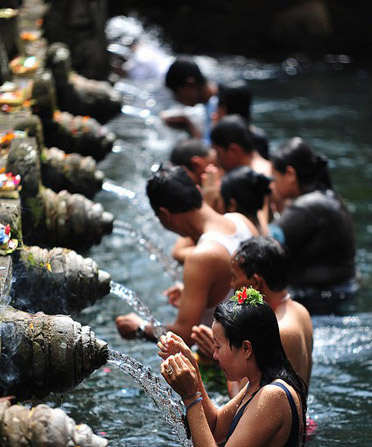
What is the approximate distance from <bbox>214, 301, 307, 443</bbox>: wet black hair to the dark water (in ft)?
4.67

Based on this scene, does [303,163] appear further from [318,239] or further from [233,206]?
[233,206]

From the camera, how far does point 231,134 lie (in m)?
7.14

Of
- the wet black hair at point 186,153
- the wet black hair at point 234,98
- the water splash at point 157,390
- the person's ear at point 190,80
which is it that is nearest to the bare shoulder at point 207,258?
the water splash at point 157,390

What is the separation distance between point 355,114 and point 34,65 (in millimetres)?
7026

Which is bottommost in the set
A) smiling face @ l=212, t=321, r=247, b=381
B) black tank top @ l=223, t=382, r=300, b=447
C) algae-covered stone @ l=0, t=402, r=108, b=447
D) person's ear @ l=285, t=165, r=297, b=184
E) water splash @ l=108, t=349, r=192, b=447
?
person's ear @ l=285, t=165, r=297, b=184

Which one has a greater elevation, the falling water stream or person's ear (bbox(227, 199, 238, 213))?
person's ear (bbox(227, 199, 238, 213))

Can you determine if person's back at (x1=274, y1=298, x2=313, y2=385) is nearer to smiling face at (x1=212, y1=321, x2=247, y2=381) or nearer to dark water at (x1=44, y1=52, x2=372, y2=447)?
smiling face at (x1=212, y1=321, x2=247, y2=381)

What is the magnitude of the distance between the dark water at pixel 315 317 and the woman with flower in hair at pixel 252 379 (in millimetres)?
1268

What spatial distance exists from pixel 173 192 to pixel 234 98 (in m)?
3.37

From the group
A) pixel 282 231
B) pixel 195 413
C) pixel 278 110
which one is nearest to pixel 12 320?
pixel 195 413

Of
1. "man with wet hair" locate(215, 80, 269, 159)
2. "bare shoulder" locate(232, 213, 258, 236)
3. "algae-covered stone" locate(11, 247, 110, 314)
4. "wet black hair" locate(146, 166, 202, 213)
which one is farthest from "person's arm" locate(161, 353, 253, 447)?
"man with wet hair" locate(215, 80, 269, 159)

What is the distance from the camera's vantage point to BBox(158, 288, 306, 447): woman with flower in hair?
3680 millimetres

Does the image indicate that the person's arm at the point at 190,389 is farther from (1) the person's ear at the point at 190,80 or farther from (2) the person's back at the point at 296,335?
(1) the person's ear at the point at 190,80

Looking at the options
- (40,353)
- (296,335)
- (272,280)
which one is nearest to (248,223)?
(272,280)
